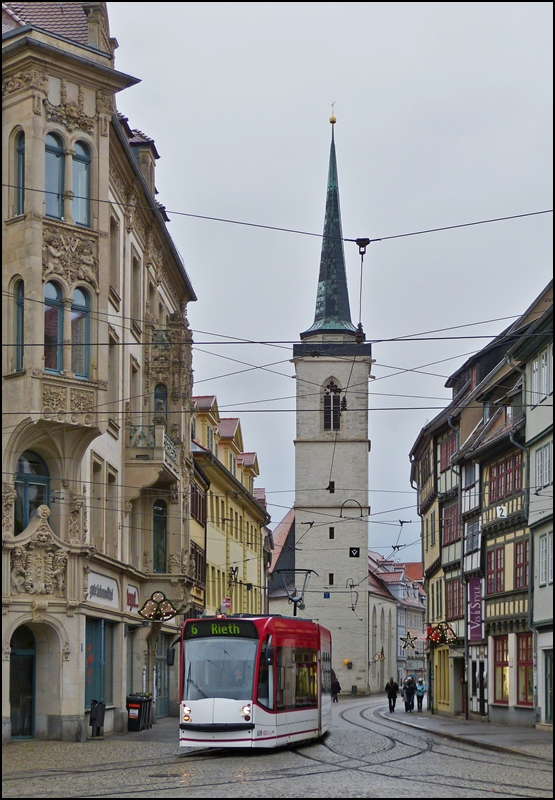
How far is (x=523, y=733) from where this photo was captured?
3347 cm

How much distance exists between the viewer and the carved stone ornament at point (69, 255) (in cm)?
2894

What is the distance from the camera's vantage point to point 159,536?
4084cm

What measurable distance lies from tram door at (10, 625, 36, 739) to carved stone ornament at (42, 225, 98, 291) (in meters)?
8.15

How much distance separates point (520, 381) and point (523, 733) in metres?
11.0

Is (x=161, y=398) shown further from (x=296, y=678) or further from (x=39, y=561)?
(x=296, y=678)

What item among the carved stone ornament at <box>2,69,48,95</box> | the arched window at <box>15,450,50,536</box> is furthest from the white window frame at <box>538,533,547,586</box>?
the carved stone ornament at <box>2,69,48,95</box>

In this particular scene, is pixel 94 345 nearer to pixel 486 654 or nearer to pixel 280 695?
pixel 280 695

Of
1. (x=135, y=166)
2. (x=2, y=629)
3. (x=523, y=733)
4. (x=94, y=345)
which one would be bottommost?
(x=523, y=733)

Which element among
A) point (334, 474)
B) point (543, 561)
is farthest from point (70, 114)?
point (334, 474)

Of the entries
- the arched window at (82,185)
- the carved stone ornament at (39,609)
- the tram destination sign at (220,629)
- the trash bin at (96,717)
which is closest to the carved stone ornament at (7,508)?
the carved stone ornament at (39,609)

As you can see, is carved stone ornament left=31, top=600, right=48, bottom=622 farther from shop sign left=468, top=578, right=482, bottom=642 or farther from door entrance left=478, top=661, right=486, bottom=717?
door entrance left=478, top=661, right=486, bottom=717

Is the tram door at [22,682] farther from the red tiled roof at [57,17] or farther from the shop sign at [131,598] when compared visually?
the red tiled roof at [57,17]

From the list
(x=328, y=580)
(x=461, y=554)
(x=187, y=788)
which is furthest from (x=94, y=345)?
(x=328, y=580)

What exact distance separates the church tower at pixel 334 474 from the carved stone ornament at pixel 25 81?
66748 millimetres
